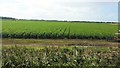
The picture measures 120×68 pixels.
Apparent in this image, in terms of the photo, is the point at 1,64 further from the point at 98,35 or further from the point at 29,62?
the point at 98,35

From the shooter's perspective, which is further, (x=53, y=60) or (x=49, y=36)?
(x=49, y=36)

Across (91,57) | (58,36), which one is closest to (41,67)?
(91,57)

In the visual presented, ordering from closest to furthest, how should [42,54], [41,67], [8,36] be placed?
[41,67]
[42,54]
[8,36]

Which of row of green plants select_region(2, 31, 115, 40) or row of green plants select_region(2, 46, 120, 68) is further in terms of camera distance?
row of green plants select_region(2, 31, 115, 40)

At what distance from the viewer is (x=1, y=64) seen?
1044 centimetres

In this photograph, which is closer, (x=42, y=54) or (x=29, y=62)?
(x=29, y=62)

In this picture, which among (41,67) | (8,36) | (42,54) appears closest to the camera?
(41,67)

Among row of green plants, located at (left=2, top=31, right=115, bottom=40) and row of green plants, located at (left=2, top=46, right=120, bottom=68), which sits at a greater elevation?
row of green plants, located at (left=2, top=46, right=120, bottom=68)

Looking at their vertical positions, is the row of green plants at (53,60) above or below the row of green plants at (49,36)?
above

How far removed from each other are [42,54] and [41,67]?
3.37ft

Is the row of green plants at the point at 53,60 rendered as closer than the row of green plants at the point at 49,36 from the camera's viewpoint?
Yes

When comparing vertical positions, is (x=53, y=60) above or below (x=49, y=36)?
above

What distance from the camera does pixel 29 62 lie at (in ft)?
34.6

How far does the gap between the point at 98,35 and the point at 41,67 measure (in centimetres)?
2497
